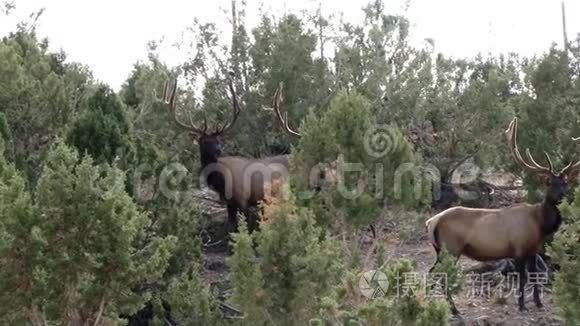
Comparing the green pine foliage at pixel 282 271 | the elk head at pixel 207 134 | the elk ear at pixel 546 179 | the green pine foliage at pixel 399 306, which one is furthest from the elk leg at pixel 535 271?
the elk head at pixel 207 134

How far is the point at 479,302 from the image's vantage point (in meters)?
12.1

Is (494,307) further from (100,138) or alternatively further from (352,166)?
(100,138)

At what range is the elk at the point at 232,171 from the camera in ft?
48.4

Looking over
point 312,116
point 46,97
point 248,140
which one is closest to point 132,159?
point 312,116

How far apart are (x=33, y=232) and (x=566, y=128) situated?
8.36 meters

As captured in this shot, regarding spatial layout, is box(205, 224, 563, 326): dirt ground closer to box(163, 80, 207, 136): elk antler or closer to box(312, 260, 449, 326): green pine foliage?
box(163, 80, 207, 136): elk antler

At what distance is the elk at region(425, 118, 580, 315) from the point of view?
1126cm

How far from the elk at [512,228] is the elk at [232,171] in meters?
3.65

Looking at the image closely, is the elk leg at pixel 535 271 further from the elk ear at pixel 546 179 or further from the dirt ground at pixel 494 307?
the elk ear at pixel 546 179

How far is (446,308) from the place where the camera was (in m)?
6.96

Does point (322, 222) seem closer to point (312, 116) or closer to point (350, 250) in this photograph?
point (350, 250)

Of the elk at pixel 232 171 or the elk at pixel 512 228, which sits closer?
→ the elk at pixel 512 228

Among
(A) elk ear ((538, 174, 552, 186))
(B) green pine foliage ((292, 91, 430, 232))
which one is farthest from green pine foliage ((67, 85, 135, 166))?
(A) elk ear ((538, 174, 552, 186))

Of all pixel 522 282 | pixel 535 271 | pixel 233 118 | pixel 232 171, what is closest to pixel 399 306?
pixel 522 282
